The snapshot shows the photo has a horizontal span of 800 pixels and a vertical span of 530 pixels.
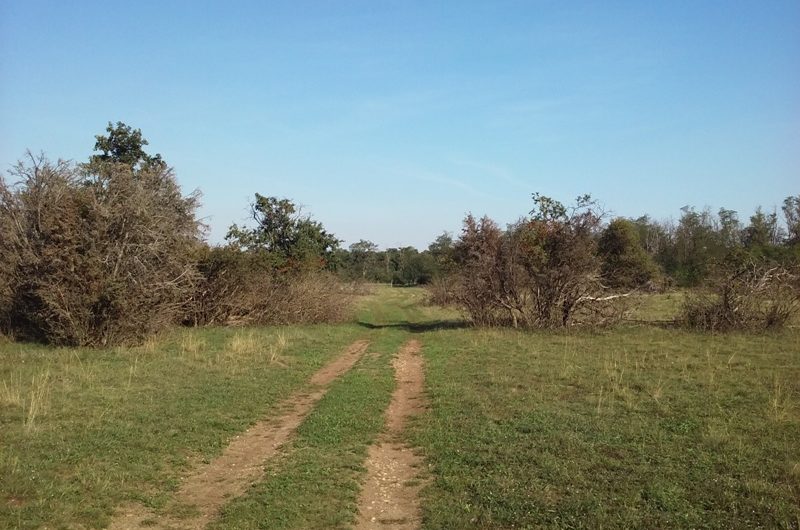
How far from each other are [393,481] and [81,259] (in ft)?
46.5

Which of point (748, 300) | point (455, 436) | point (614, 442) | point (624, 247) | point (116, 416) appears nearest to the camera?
point (614, 442)

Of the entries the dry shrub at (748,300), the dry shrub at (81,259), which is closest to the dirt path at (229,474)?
the dry shrub at (81,259)

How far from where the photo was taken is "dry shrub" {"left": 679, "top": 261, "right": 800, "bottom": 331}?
76.0ft

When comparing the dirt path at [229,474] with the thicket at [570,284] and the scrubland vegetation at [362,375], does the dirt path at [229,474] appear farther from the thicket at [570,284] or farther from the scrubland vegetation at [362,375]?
the thicket at [570,284]

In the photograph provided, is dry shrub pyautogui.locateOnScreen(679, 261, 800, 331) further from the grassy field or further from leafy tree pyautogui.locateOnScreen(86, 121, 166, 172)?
leafy tree pyautogui.locateOnScreen(86, 121, 166, 172)

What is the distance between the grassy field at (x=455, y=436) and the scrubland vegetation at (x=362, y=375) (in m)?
0.04

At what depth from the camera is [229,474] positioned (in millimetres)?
7617

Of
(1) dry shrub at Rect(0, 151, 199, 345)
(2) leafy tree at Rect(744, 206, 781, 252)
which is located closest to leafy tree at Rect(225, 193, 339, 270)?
(1) dry shrub at Rect(0, 151, 199, 345)

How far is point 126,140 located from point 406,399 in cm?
2533

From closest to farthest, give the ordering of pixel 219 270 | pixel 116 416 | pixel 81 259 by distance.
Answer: pixel 116 416 → pixel 81 259 → pixel 219 270

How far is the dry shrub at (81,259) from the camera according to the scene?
17.4 metres

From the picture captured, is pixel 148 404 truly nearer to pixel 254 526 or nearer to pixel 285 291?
pixel 254 526

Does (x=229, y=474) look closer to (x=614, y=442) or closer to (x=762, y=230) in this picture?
(x=614, y=442)

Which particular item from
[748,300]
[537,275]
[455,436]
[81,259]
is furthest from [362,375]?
[748,300]
